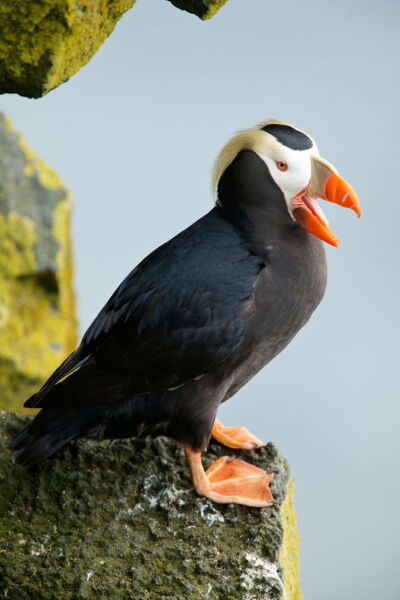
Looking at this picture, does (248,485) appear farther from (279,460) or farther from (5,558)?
(5,558)

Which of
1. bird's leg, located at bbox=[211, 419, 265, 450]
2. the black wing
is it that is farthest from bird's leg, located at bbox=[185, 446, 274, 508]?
the black wing

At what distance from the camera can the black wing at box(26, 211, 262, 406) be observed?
302 centimetres

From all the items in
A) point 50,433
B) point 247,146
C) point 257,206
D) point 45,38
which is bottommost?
point 50,433

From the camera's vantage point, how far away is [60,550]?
3014 mm

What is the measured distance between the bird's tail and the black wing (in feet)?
0.22

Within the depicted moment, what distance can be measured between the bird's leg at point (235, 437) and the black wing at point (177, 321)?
54 cm

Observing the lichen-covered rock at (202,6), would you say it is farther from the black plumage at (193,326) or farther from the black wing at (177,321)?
the black wing at (177,321)

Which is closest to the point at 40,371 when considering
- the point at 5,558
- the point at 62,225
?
the point at 62,225

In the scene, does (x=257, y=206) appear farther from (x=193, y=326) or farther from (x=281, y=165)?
(x=193, y=326)

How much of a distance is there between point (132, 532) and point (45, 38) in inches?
62.5

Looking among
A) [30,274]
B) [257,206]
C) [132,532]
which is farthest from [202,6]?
[30,274]

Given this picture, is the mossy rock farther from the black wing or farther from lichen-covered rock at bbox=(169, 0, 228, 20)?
the black wing

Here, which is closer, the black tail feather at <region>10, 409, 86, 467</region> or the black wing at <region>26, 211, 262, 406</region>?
the black wing at <region>26, 211, 262, 406</region>

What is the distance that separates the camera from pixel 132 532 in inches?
123
